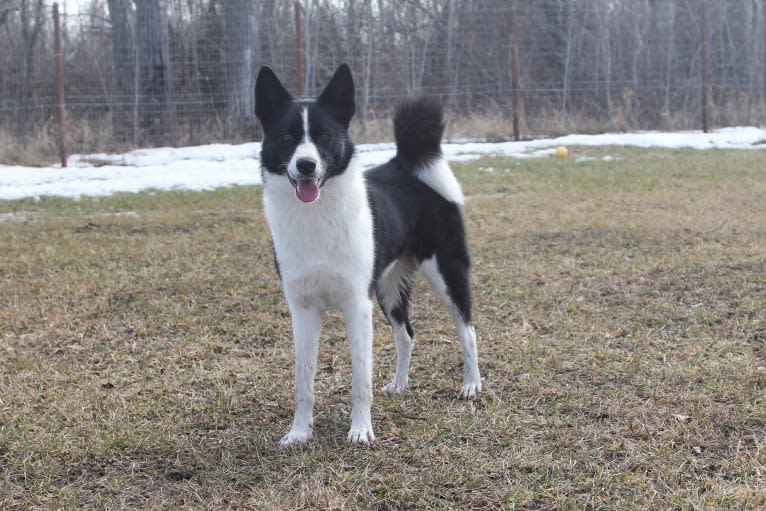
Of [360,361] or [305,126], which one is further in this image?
[360,361]

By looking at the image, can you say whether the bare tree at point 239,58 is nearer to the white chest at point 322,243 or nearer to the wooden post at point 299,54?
the wooden post at point 299,54

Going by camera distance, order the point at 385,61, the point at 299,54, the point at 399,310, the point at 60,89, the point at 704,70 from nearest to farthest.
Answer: the point at 399,310 → the point at 60,89 → the point at 299,54 → the point at 385,61 → the point at 704,70

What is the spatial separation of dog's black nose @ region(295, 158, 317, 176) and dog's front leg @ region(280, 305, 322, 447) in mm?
499

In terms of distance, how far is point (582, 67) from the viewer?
1534 cm

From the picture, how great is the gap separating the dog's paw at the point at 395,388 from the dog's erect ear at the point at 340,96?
108 cm

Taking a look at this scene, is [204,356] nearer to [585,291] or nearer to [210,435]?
[210,435]

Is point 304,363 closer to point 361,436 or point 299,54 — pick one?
point 361,436

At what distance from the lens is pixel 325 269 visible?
2809 millimetres

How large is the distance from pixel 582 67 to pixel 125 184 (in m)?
9.38

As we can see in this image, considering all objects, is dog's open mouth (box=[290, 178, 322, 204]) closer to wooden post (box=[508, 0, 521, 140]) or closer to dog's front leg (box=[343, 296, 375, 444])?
dog's front leg (box=[343, 296, 375, 444])

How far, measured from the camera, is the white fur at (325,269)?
2820 millimetres

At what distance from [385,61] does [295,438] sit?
11527 millimetres

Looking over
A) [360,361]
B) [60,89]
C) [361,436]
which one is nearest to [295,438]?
[361,436]

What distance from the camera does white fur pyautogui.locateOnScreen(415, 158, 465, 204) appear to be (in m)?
3.40
